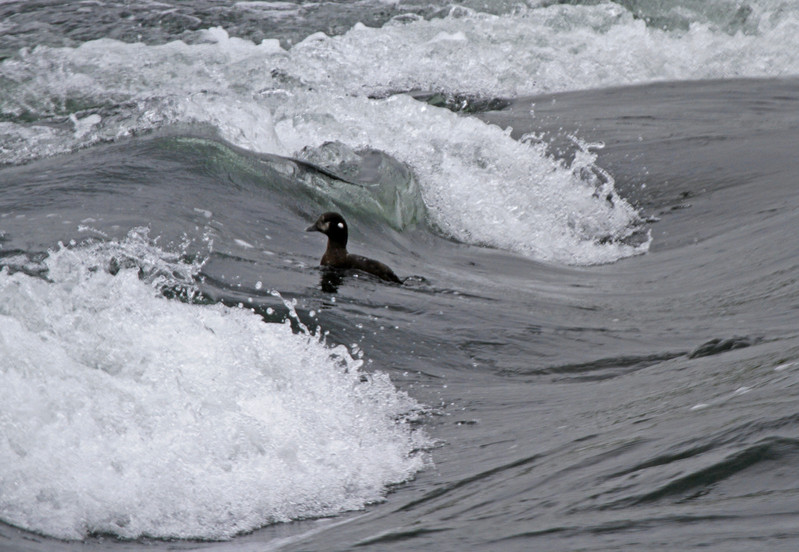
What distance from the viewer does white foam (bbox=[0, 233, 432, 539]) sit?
3.98m

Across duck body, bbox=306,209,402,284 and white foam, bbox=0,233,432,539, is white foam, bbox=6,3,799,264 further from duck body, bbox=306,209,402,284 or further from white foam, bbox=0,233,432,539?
white foam, bbox=0,233,432,539

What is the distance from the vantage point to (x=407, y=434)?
4.79 metres

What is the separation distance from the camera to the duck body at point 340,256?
22.7ft

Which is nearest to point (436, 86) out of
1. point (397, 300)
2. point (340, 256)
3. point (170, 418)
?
point (340, 256)

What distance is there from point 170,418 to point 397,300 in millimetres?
2205

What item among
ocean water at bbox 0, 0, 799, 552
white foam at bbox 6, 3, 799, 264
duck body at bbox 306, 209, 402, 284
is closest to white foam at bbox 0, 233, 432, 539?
ocean water at bbox 0, 0, 799, 552

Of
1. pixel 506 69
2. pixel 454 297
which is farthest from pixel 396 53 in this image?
pixel 454 297

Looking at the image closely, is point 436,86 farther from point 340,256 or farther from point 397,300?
point 397,300

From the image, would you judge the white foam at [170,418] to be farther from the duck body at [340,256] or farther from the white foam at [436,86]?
the white foam at [436,86]

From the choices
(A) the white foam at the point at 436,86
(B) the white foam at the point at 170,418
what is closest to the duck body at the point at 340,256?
(B) the white foam at the point at 170,418

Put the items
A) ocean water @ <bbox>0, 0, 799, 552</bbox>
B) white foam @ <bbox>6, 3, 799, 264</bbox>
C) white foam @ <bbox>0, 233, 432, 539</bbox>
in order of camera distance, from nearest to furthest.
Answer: ocean water @ <bbox>0, 0, 799, 552</bbox> → white foam @ <bbox>0, 233, 432, 539</bbox> → white foam @ <bbox>6, 3, 799, 264</bbox>

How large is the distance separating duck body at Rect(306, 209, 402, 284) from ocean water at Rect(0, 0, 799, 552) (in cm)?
10

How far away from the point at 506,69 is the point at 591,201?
3.94 metres

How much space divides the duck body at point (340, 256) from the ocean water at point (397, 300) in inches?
3.9
